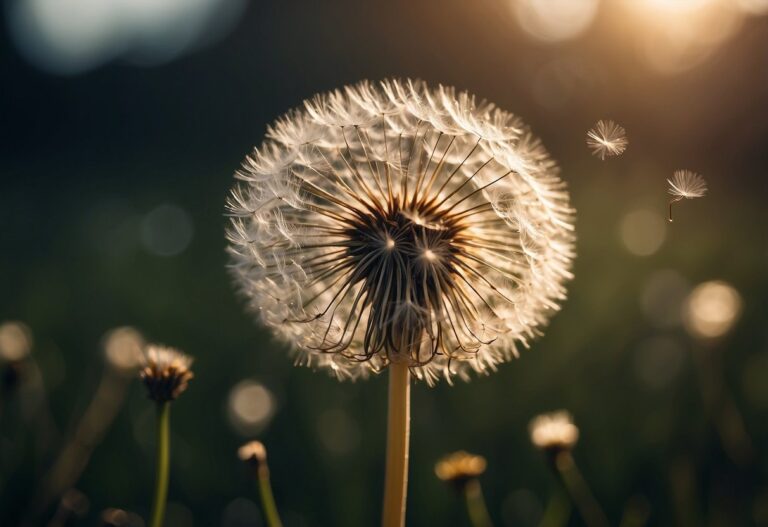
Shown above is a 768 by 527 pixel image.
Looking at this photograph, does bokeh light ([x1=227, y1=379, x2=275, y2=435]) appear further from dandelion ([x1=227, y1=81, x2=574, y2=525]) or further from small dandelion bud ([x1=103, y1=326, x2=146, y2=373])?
dandelion ([x1=227, y1=81, x2=574, y2=525])

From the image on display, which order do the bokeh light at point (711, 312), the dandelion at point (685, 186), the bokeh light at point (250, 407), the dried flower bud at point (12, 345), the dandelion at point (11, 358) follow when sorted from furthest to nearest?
the bokeh light at point (250, 407) → the bokeh light at point (711, 312) → the dried flower bud at point (12, 345) → the dandelion at point (11, 358) → the dandelion at point (685, 186)

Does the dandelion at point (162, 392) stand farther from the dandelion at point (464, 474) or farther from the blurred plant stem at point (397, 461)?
the dandelion at point (464, 474)

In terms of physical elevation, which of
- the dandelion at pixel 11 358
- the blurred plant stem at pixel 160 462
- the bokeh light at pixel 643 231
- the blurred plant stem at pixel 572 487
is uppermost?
the bokeh light at pixel 643 231

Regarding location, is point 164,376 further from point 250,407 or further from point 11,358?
point 250,407

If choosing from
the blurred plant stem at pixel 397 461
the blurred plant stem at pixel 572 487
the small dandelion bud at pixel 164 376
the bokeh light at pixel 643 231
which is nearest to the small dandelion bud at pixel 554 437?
the blurred plant stem at pixel 572 487

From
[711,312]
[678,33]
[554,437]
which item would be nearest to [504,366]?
[711,312]

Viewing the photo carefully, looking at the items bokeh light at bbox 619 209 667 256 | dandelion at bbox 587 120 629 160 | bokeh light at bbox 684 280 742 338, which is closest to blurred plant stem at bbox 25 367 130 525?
dandelion at bbox 587 120 629 160
